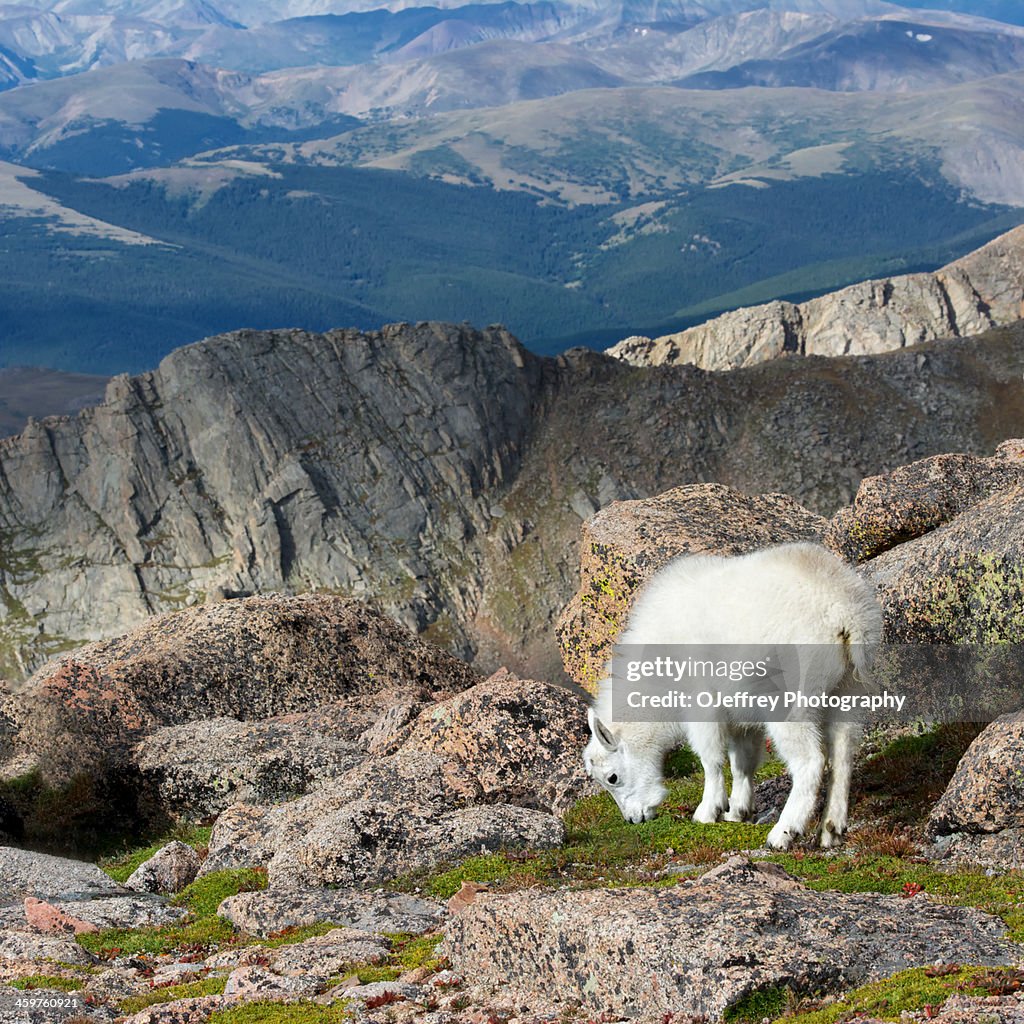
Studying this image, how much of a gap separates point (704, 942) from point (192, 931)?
832 cm

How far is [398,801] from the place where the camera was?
2019 cm

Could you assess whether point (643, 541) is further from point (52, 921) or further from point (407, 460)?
point (407, 460)

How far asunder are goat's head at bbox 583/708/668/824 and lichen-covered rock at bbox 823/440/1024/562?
881 cm

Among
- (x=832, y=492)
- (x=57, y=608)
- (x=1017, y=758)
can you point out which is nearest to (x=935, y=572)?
(x=1017, y=758)

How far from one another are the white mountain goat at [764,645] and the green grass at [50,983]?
22.8ft

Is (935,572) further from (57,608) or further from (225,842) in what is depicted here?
(57,608)

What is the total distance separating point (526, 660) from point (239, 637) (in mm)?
97813

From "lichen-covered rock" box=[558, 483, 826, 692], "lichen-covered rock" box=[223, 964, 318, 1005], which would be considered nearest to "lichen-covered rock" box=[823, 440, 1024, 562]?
"lichen-covered rock" box=[558, 483, 826, 692]

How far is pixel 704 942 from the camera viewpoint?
11773 mm

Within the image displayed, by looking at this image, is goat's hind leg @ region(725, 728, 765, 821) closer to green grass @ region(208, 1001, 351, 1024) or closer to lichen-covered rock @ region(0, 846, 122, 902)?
green grass @ region(208, 1001, 351, 1024)

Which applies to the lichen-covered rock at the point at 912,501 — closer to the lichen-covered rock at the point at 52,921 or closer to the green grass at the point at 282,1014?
the lichen-covered rock at the point at 52,921

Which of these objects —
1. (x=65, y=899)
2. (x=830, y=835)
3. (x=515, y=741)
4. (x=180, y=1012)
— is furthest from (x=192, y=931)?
(x=830, y=835)

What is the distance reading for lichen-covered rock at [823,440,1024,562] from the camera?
2422 centimetres

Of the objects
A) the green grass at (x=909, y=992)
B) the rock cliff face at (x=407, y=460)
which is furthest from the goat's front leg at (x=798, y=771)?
the rock cliff face at (x=407, y=460)
